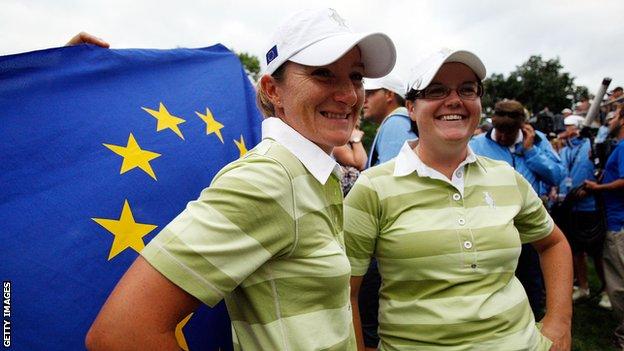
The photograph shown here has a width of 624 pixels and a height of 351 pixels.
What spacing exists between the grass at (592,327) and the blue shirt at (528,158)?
74.9 inches

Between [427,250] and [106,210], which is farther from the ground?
[106,210]

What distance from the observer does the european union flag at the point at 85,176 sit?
1.26m

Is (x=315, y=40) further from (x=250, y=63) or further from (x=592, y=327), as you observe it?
(x=250, y=63)

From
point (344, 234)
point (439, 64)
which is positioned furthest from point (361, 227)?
point (439, 64)

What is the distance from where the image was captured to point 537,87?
2210 inches

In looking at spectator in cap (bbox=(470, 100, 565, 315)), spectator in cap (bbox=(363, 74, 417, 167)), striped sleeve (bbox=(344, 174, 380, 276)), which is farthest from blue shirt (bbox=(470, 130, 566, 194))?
striped sleeve (bbox=(344, 174, 380, 276))

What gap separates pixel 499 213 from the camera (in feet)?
6.01

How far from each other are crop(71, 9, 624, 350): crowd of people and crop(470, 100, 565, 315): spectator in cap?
5.79 feet

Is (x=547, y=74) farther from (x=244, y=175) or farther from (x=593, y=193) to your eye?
(x=244, y=175)

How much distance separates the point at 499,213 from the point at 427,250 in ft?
1.25

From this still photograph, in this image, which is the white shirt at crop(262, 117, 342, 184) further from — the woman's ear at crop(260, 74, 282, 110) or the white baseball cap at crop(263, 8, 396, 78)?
the white baseball cap at crop(263, 8, 396, 78)

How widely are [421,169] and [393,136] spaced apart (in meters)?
1.31

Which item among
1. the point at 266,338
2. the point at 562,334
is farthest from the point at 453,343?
the point at 266,338

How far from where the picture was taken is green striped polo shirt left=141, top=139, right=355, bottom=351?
98cm
